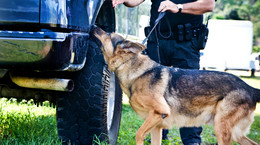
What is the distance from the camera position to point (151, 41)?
13.1 feet

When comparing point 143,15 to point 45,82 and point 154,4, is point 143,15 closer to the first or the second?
point 154,4

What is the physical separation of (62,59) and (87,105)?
0.71 m

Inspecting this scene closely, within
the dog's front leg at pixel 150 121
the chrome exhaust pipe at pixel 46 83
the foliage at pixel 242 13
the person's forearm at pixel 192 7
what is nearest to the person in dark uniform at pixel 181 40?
the person's forearm at pixel 192 7

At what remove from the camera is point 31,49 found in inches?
90.9

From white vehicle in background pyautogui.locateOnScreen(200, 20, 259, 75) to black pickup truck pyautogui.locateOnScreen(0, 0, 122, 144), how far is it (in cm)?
1600

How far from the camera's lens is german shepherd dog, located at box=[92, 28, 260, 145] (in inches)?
118

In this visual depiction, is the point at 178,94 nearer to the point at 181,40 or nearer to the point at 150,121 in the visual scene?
the point at 150,121

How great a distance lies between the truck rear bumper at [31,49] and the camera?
2297 mm

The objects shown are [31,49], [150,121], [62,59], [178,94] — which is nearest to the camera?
[31,49]

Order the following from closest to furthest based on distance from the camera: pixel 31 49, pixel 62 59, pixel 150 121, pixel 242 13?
pixel 31 49 < pixel 62 59 < pixel 150 121 < pixel 242 13

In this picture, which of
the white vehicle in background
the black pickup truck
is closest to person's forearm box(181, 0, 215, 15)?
the black pickup truck

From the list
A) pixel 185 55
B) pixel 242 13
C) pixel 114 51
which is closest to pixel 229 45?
pixel 185 55

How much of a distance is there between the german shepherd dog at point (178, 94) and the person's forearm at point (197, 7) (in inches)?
27.5

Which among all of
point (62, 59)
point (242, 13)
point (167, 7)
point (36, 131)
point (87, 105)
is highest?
point (242, 13)
